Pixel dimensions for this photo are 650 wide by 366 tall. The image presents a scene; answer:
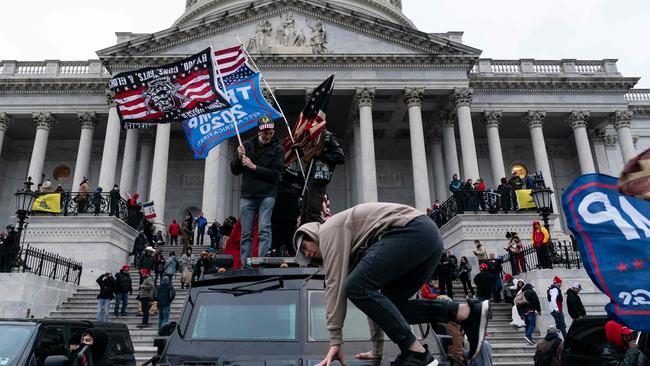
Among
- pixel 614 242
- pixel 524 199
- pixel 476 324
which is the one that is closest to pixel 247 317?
pixel 476 324

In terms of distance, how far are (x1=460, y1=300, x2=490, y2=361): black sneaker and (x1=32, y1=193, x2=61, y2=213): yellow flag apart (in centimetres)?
2368

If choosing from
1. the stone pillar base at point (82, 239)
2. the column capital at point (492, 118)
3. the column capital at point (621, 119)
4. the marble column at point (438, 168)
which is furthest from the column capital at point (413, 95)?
the stone pillar base at point (82, 239)

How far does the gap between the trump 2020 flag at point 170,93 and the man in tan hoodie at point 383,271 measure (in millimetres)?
8126

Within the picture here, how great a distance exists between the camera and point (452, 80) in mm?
31359

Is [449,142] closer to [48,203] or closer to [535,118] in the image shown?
[535,118]

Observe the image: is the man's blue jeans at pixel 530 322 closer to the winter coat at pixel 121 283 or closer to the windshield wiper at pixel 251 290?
the windshield wiper at pixel 251 290

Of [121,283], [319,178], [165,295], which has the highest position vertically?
[319,178]

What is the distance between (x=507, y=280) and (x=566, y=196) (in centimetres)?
1395

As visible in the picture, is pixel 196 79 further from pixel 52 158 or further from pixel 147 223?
pixel 52 158

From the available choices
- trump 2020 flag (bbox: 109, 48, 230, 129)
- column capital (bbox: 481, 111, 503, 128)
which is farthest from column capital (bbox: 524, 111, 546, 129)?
trump 2020 flag (bbox: 109, 48, 230, 129)

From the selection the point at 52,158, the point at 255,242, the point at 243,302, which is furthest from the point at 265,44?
the point at 243,302

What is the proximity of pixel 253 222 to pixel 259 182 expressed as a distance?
21.5 inches

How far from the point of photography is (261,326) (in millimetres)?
3891

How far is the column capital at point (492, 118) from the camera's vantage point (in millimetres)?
34250
